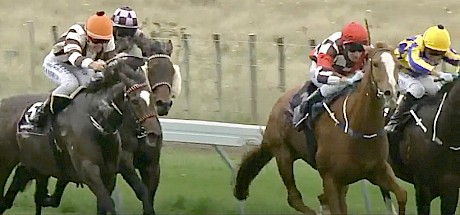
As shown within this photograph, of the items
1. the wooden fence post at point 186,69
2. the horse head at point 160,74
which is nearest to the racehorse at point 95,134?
the horse head at point 160,74

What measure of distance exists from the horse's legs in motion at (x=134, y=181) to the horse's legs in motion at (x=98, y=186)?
265mm

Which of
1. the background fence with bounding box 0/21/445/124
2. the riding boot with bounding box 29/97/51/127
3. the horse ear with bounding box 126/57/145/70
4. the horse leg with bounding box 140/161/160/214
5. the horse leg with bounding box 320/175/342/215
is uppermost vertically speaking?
the horse ear with bounding box 126/57/145/70

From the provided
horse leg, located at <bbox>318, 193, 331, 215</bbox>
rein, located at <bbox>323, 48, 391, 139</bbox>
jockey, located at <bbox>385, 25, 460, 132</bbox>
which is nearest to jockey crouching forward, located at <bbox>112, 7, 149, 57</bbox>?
rein, located at <bbox>323, 48, 391, 139</bbox>

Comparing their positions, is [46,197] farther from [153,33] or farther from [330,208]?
[153,33]

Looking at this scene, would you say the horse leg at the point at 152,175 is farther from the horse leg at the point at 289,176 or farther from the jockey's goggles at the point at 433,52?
the jockey's goggles at the point at 433,52

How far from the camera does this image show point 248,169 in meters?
12.5

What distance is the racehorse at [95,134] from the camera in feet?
34.0

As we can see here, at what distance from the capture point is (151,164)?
38.6 feet

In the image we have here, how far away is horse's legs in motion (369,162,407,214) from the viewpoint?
10305 millimetres

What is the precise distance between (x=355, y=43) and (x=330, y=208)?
1.40 metres

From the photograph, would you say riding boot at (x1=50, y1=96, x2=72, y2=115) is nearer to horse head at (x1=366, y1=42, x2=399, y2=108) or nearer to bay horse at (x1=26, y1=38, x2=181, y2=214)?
bay horse at (x1=26, y1=38, x2=181, y2=214)

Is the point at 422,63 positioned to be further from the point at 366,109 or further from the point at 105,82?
the point at 105,82

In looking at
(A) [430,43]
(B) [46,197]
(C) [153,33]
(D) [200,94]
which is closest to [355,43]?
(A) [430,43]

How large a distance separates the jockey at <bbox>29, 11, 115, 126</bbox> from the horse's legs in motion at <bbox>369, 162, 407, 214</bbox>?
252 cm
